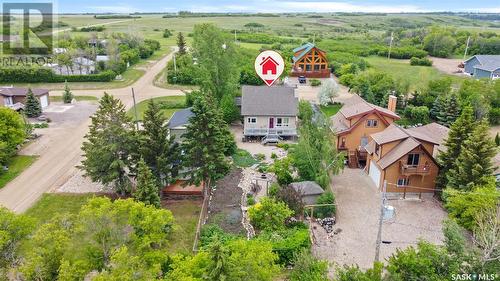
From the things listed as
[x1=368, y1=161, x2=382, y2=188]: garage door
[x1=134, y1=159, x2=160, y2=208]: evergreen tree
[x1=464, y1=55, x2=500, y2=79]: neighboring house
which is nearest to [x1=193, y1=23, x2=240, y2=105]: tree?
[x1=368, y1=161, x2=382, y2=188]: garage door

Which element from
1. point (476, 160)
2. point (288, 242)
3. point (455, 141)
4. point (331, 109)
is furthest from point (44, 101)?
point (476, 160)

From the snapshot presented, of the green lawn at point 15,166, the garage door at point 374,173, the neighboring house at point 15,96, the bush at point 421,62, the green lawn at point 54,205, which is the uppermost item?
the bush at point 421,62

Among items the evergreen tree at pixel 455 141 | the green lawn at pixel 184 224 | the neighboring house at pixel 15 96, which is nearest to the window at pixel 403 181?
the evergreen tree at pixel 455 141

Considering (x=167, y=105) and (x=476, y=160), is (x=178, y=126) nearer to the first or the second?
(x=167, y=105)

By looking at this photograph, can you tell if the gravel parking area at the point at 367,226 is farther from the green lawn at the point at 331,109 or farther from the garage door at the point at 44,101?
the garage door at the point at 44,101

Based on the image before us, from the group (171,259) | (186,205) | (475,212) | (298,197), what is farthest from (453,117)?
(171,259)

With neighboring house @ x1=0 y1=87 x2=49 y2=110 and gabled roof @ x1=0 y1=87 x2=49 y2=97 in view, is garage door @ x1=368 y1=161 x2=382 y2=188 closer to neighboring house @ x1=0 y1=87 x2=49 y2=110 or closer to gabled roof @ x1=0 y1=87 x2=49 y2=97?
neighboring house @ x1=0 y1=87 x2=49 y2=110
